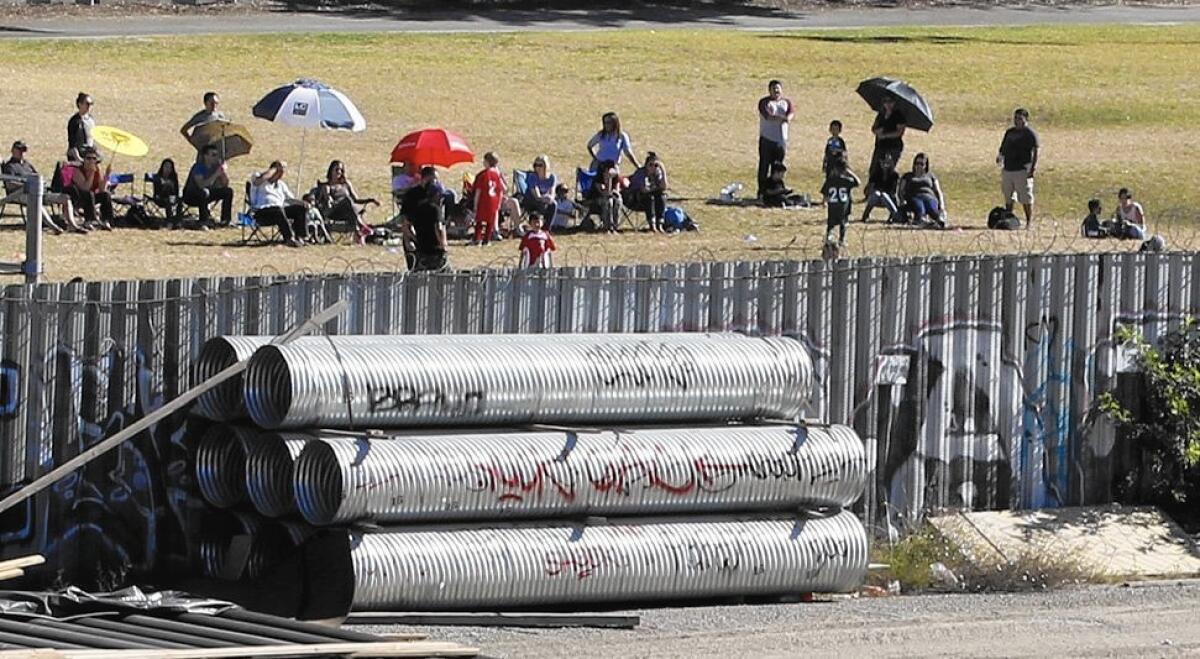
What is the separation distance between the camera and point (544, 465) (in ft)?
48.6

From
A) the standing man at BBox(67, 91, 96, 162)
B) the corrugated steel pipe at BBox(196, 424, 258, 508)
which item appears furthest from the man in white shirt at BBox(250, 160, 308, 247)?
the corrugated steel pipe at BBox(196, 424, 258, 508)

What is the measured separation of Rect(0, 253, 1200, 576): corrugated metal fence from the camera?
1527 centimetres

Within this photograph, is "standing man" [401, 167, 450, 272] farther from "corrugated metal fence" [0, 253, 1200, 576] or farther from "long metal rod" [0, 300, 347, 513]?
"long metal rod" [0, 300, 347, 513]

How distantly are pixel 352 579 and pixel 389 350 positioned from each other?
1.57 meters

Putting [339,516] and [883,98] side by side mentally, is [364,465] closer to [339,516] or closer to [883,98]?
[339,516]

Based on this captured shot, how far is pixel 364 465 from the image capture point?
14219mm

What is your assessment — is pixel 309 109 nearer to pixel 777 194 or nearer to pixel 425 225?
pixel 777 194

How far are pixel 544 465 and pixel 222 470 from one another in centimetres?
210

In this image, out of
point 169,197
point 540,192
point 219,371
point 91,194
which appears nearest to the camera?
point 219,371

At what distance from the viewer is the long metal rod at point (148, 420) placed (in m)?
13.8

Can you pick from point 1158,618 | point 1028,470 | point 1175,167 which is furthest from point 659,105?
point 1158,618

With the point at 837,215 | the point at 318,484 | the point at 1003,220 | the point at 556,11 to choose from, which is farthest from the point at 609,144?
the point at 556,11

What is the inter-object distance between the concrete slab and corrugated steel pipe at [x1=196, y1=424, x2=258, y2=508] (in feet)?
18.0

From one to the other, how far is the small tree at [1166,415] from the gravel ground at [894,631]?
2.38 metres
